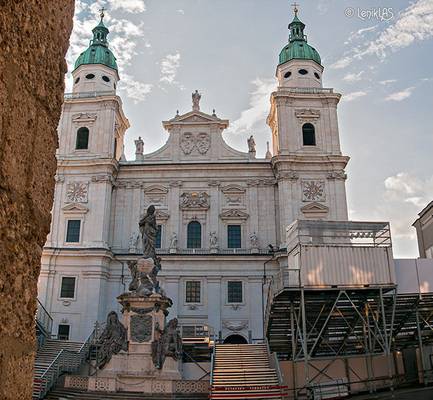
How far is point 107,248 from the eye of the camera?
3419 cm

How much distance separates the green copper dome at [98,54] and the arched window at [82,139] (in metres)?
7.14

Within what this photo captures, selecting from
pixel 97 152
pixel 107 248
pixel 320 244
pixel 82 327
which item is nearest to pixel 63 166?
pixel 97 152

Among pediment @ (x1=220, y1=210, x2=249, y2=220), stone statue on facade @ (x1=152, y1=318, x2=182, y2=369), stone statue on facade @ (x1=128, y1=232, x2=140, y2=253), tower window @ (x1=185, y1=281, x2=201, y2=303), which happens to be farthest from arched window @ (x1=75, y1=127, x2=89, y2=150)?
stone statue on facade @ (x1=152, y1=318, x2=182, y2=369)

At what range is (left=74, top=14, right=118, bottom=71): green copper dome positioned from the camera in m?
42.0

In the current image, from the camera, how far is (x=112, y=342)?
67.5ft

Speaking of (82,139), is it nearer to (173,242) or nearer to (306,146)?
(173,242)

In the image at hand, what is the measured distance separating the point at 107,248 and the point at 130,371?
15.3 m

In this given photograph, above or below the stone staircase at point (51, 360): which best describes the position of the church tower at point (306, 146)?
above

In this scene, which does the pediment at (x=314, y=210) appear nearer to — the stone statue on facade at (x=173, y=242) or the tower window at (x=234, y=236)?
the tower window at (x=234, y=236)

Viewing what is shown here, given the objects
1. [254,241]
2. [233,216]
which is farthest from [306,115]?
[254,241]

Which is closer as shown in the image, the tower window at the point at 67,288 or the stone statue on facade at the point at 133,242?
the tower window at the point at 67,288

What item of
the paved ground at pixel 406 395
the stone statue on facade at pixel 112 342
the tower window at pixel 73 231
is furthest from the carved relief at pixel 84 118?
the paved ground at pixel 406 395

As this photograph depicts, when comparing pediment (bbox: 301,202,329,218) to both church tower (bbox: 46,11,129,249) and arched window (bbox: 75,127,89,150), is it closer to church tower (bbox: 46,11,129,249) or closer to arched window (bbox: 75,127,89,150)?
church tower (bbox: 46,11,129,249)

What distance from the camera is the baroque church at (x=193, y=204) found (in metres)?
33.3
